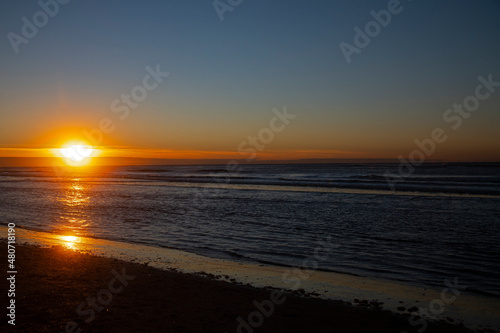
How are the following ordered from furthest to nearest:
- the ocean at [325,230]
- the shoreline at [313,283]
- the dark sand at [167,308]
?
the ocean at [325,230] < the shoreline at [313,283] < the dark sand at [167,308]

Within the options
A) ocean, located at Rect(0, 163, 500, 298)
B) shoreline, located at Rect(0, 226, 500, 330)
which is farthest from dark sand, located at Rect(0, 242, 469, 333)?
ocean, located at Rect(0, 163, 500, 298)

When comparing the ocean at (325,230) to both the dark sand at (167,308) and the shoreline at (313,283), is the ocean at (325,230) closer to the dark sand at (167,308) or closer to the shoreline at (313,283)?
the shoreline at (313,283)

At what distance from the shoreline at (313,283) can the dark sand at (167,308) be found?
0.52 meters

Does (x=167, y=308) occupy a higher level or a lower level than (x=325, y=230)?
lower

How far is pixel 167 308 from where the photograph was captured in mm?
7328

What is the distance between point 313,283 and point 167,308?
3853mm

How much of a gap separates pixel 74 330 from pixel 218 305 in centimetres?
262

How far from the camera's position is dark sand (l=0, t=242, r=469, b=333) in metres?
6.51

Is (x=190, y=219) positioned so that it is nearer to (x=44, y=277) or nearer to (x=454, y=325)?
(x=44, y=277)

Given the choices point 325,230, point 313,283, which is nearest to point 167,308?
point 313,283

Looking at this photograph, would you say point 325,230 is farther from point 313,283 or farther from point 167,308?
point 167,308

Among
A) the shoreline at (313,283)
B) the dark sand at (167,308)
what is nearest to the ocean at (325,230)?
the shoreline at (313,283)

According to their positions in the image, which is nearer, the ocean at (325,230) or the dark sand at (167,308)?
the dark sand at (167,308)

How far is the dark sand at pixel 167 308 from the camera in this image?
6512 mm
